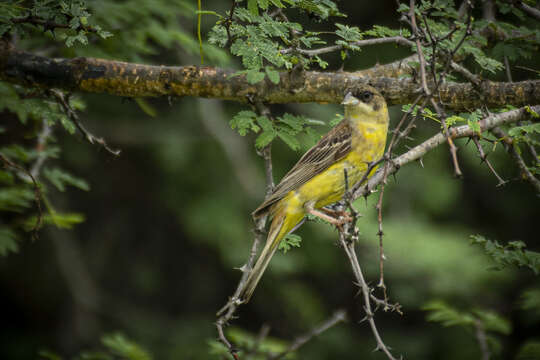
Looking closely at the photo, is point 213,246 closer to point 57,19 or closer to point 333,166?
point 333,166

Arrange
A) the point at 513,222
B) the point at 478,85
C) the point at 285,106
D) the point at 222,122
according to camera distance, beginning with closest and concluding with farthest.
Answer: the point at 478,85
the point at 222,122
the point at 285,106
the point at 513,222

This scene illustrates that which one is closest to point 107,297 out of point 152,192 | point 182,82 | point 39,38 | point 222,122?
point 152,192

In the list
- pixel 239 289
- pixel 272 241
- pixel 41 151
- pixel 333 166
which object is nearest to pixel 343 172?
pixel 333 166

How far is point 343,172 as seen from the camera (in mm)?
4129

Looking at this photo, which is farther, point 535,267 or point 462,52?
point 462,52

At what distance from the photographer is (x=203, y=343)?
8328 mm

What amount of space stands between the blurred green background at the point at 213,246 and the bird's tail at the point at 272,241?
1944mm

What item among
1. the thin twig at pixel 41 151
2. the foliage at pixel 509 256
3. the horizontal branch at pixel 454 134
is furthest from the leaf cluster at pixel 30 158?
the foliage at pixel 509 256

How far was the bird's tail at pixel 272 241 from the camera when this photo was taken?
Result: 12.1ft

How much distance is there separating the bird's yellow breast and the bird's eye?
27 centimetres

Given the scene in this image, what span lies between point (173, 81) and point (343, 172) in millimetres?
1540

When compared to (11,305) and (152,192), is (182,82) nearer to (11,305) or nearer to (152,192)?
(152,192)

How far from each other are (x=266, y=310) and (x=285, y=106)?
3.63 m

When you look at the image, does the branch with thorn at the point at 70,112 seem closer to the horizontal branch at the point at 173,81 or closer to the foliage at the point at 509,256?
the horizontal branch at the point at 173,81
